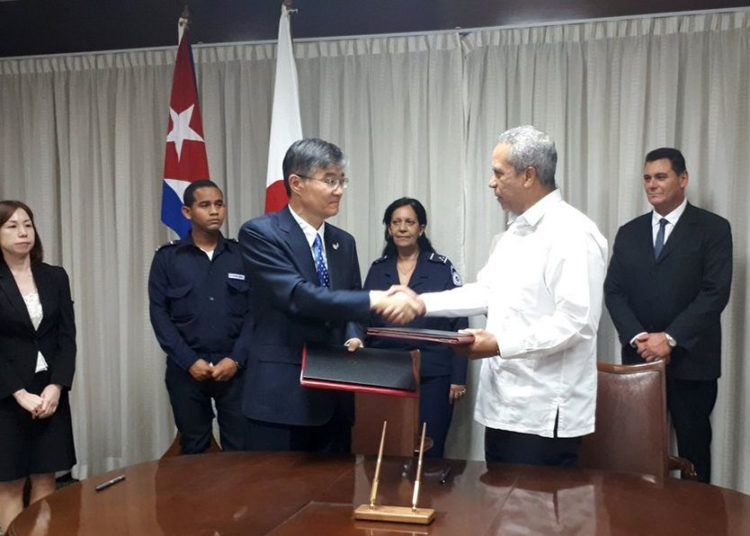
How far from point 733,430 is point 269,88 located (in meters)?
3.13

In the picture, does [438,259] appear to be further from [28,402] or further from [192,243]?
[28,402]

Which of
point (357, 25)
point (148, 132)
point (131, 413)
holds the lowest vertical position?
point (131, 413)

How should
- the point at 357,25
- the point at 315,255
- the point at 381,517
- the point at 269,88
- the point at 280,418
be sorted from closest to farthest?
1. the point at 381,517
2. the point at 280,418
3. the point at 315,255
4. the point at 357,25
5. the point at 269,88

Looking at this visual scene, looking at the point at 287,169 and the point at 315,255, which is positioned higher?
the point at 287,169

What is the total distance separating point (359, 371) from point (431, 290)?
1.75 m

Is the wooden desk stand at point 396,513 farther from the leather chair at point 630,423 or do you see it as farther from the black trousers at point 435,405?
the black trousers at point 435,405

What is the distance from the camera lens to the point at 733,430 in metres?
4.00

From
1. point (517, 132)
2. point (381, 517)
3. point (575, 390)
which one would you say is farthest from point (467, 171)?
point (381, 517)

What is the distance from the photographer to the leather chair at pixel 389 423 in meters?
2.54

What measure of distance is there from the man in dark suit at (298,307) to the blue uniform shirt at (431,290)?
1.26 m

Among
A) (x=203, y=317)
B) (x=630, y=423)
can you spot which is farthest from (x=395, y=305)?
(x=203, y=317)

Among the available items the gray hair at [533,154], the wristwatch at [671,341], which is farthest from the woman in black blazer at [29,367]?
the wristwatch at [671,341]

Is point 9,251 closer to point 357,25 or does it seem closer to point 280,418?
point 280,418

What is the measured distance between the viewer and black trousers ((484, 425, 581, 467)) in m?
2.31
